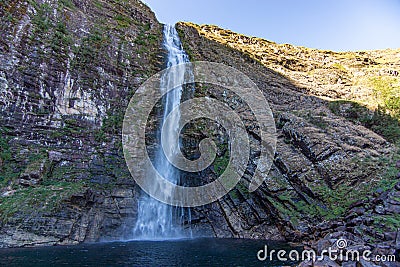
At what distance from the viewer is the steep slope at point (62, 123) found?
16.6 metres

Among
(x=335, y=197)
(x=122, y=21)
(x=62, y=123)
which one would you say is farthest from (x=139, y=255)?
(x=122, y=21)

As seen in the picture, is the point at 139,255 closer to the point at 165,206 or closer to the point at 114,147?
the point at 165,206

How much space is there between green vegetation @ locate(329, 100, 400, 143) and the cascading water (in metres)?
14.9

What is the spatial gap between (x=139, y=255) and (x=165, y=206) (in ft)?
25.9

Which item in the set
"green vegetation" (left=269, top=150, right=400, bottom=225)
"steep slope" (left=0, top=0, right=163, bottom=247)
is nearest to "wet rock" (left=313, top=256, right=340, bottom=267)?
"green vegetation" (left=269, top=150, right=400, bottom=225)

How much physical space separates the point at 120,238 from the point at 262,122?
13.8 metres

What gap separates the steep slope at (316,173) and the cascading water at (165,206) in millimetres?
2129

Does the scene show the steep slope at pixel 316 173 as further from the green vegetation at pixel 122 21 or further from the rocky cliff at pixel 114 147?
the green vegetation at pixel 122 21

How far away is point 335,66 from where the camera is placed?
34.5 m

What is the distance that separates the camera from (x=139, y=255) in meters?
13.1

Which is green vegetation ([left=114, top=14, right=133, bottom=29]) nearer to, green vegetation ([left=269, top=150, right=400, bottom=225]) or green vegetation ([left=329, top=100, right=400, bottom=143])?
green vegetation ([left=329, top=100, right=400, bottom=143])

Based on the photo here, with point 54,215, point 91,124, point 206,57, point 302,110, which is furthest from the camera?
point 206,57

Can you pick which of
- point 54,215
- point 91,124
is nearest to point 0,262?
point 54,215

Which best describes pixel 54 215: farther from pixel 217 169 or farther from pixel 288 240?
pixel 288 240
